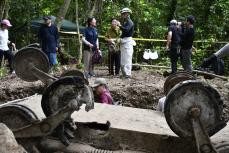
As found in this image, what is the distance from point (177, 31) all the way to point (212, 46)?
24.4 ft

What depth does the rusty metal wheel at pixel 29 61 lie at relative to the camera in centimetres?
998

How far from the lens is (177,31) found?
16328 millimetres

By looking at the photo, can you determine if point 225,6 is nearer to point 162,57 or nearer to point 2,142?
point 162,57

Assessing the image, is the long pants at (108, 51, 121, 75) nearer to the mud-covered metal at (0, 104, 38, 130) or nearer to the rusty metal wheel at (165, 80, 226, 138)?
the mud-covered metal at (0, 104, 38, 130)

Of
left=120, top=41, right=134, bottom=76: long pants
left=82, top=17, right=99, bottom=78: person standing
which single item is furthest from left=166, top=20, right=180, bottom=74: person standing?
left=82, top=17, right=99, bottom=78: person standing

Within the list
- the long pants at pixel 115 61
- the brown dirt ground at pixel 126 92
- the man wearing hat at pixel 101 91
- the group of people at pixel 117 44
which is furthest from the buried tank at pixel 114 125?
the long pants at pixel 115 61

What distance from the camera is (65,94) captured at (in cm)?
623

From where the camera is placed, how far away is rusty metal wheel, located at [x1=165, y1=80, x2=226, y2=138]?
5.79 metres

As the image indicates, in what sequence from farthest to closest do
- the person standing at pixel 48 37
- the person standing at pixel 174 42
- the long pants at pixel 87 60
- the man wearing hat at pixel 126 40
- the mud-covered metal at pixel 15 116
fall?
the person standing at pixel 174 42
the long pants at pixel 87 60
the person standing at pixel 48 37
the man wearing hat at pixel 126 40
the mud-covered metal at pixel 15 116

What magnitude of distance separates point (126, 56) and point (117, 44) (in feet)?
2.61

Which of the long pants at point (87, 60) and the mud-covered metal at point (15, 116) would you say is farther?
the long pants at point (87, 60)

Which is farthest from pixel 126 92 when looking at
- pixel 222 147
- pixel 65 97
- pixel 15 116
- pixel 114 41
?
pixel 222 147

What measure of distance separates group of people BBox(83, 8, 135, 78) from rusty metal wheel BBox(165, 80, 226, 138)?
Answer: 8.56 m

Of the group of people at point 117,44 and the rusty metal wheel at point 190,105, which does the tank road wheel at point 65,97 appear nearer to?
the rusty metal wheel at point 190,105
